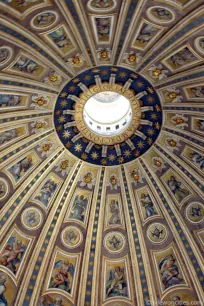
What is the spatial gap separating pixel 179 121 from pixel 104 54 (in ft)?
16.8

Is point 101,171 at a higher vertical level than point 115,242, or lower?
higher

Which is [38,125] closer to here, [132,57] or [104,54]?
[104,54]

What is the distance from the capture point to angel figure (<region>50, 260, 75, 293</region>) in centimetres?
2214

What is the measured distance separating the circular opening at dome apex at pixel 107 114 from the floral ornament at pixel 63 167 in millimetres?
2301

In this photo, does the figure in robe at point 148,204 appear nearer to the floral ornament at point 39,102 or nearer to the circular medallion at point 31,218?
the circular medallion at point 31,218

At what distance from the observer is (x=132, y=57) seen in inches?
786

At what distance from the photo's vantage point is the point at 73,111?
74.4 ft

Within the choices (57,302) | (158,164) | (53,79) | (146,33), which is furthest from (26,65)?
(57,302)

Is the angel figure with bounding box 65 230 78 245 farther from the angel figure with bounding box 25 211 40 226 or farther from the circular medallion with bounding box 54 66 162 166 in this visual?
the circular medallion with bounding box 54 66 162 166

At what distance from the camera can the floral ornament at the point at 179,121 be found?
2168 centimetres

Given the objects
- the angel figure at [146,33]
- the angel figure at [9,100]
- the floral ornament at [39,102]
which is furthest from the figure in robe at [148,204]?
the angel figure at [146,33]

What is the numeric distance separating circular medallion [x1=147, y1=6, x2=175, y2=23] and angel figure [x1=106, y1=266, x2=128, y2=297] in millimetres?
12550

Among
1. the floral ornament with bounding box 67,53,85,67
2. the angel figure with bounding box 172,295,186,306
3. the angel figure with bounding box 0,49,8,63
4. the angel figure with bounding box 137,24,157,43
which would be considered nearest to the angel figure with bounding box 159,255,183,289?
the angel figure with bounding box 172,295,186,306

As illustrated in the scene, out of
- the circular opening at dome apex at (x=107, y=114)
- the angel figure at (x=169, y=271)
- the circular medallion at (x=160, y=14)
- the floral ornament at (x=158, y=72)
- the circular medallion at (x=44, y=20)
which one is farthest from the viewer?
the circular opening at dome apex at (x=107, y=114)
